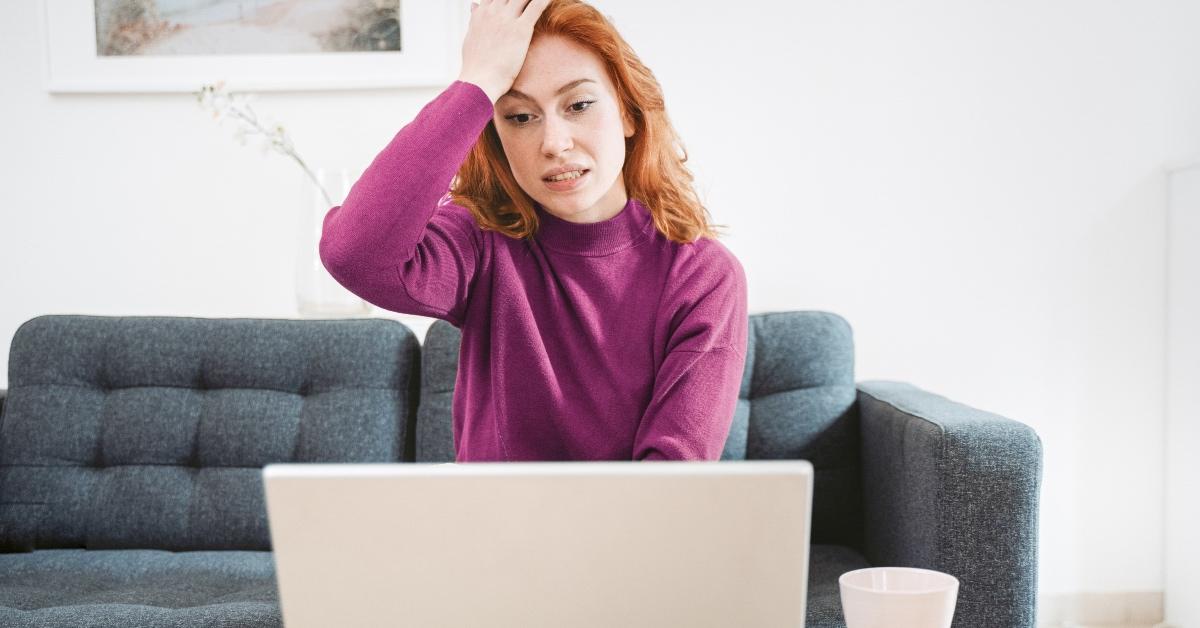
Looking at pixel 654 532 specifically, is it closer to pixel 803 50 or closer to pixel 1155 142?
pixel 803 50

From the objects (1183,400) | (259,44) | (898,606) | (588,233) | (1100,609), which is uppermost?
(259,44)

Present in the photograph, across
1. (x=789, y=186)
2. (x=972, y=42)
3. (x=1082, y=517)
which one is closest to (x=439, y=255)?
(x=789, y=186)

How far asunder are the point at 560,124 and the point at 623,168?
0.55 feet

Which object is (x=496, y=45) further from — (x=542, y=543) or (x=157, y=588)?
(x=157, y=588)

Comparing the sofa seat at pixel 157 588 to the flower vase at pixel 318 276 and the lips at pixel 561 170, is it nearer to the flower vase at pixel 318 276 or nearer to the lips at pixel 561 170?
the flower vase at pixel 318 276

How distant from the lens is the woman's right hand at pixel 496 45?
1.04 metres

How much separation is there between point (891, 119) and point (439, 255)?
1469mm

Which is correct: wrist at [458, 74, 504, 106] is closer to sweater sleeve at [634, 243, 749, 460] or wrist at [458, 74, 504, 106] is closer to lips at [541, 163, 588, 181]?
lips at [541, 163, 588, 181]

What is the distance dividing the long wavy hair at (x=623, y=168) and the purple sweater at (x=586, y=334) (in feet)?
0.07

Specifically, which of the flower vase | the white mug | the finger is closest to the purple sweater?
the finger

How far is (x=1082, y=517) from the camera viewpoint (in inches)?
91.1

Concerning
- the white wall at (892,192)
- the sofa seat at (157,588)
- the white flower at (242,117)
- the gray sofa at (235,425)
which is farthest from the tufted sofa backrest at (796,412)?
the white flower at (242,117)

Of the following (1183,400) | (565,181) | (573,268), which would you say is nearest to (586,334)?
(573,268)

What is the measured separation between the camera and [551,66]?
3.63 feet
